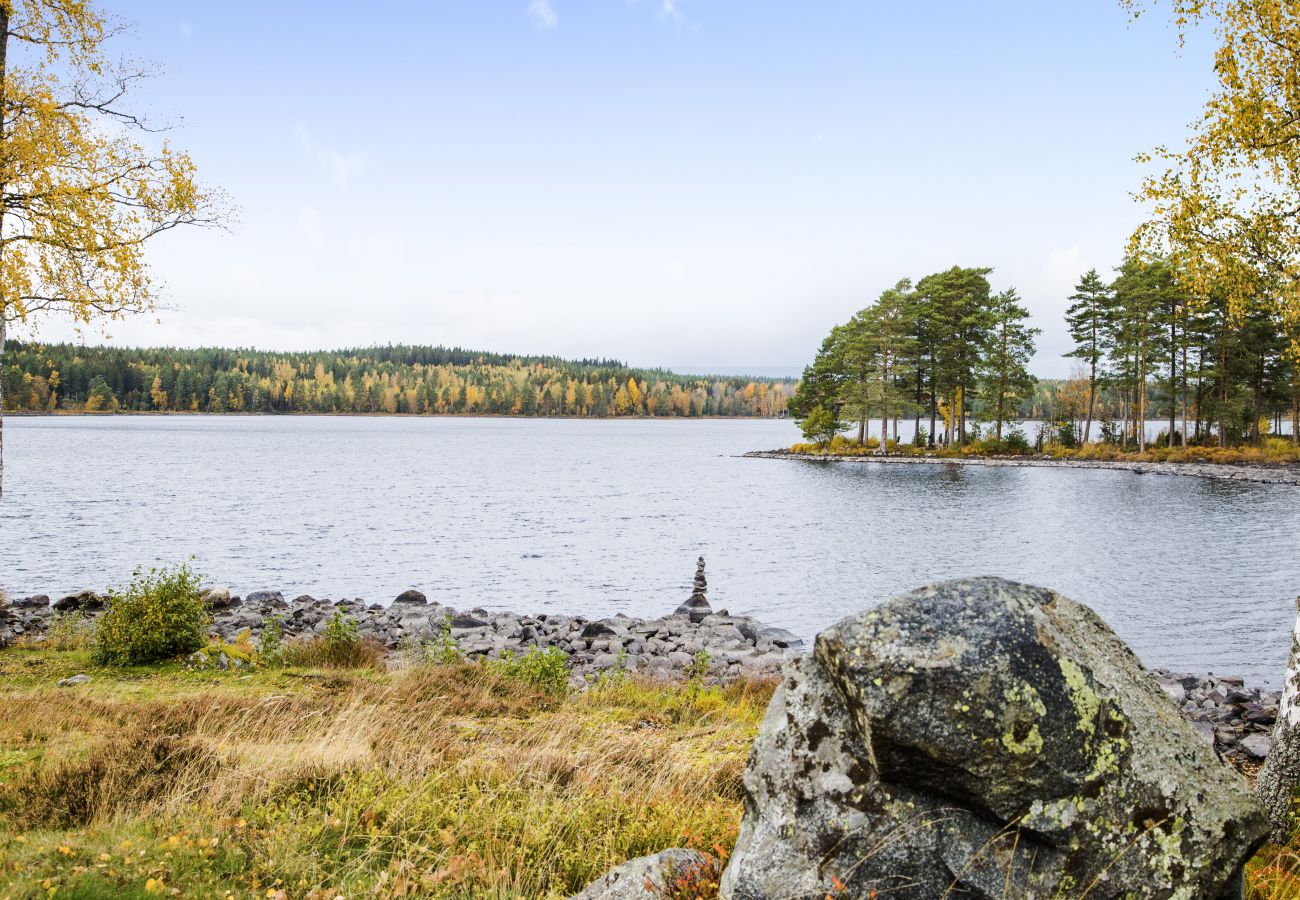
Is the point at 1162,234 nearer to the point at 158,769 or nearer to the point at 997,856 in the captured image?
the point at 997,856

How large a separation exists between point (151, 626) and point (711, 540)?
24704 millimetres

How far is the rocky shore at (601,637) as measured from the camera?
13086 mm

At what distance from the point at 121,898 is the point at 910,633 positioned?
4.81m

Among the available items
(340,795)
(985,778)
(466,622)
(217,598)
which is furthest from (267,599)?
(985,778)

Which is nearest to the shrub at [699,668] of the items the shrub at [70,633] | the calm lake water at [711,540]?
the calm lake water at [711,540]

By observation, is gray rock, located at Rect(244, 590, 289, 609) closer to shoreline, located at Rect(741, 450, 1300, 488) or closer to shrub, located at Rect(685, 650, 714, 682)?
shrub, located at Rect(685, 650, 714, 682)

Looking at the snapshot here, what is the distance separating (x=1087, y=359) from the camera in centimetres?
7044

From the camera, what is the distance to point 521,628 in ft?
59.3

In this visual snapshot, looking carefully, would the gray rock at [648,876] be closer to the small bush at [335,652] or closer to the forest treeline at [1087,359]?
the small bush at [335,652]

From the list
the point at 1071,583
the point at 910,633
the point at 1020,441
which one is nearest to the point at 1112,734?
the point at 910,633

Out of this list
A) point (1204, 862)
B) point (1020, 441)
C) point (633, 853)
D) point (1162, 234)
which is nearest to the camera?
point (1204, 862)

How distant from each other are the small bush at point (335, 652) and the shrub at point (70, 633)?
→ 381 cm

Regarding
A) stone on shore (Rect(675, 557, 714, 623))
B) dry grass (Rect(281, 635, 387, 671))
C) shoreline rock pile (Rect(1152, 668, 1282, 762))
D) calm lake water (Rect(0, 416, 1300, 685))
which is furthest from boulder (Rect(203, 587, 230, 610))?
shoreline rock pile (Rect(1152, 668, 1282, 762))

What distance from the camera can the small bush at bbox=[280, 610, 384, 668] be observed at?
12.8m
